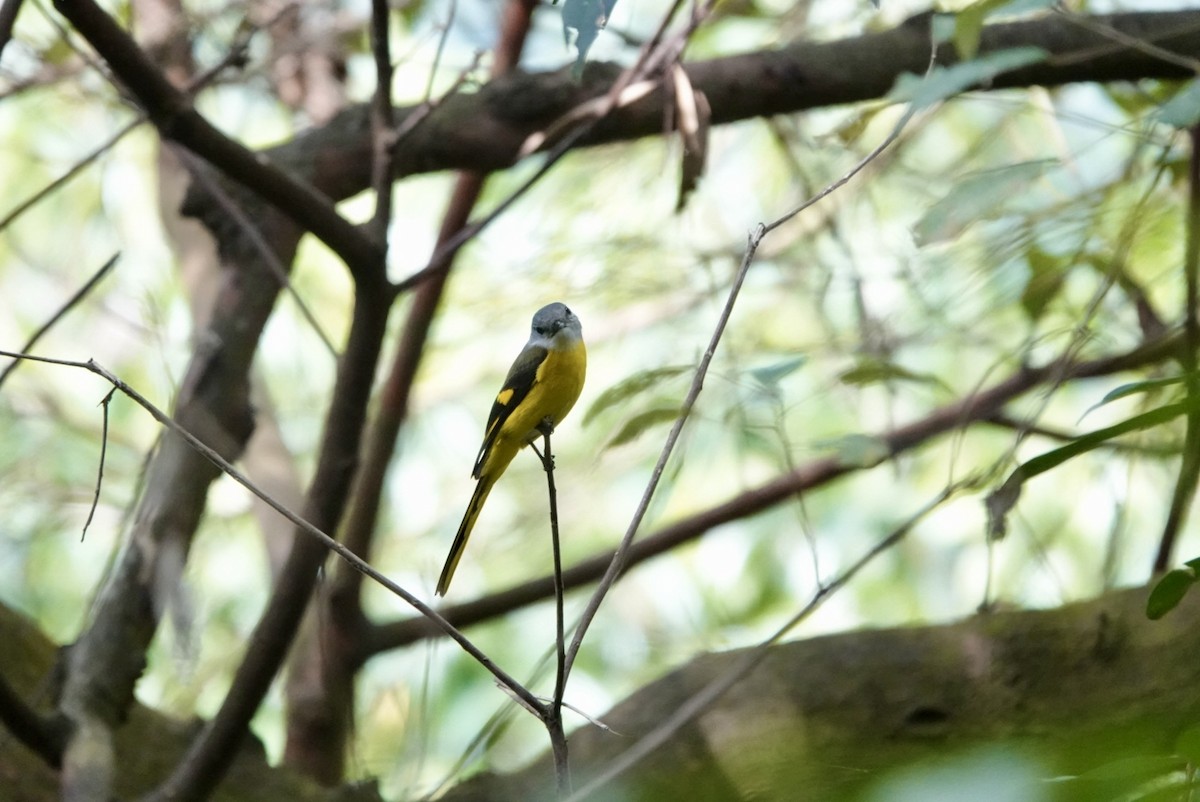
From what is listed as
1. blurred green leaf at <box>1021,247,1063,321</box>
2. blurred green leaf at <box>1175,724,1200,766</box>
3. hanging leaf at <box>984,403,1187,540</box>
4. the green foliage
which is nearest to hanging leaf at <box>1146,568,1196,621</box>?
the green foliage

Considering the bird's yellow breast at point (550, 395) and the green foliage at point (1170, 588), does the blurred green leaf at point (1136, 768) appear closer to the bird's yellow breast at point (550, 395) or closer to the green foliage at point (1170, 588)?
the green foliage at point (1170, 588)

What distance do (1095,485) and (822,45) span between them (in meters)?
1.90

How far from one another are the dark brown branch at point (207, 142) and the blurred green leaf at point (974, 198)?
988mm

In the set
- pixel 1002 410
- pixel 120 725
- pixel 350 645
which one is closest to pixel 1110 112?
pixel 1002 410

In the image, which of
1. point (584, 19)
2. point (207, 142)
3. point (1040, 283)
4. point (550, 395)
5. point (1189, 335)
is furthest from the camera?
point (1040, 283)

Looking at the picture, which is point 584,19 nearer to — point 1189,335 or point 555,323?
point 555,323

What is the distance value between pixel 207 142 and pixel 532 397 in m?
0.75

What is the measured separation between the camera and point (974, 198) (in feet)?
6.82

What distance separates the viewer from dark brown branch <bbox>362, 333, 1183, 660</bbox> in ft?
11.1

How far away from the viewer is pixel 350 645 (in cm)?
347

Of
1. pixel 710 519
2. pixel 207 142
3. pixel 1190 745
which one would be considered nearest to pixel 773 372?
pixel 207 142

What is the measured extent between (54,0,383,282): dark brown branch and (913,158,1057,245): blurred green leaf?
0.99m

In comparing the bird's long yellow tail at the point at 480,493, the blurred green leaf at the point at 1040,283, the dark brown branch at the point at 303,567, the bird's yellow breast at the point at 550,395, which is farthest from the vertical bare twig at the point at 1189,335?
the dark brown branch at the point at 303,567

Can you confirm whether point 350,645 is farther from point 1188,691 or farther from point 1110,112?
point 1110,112
